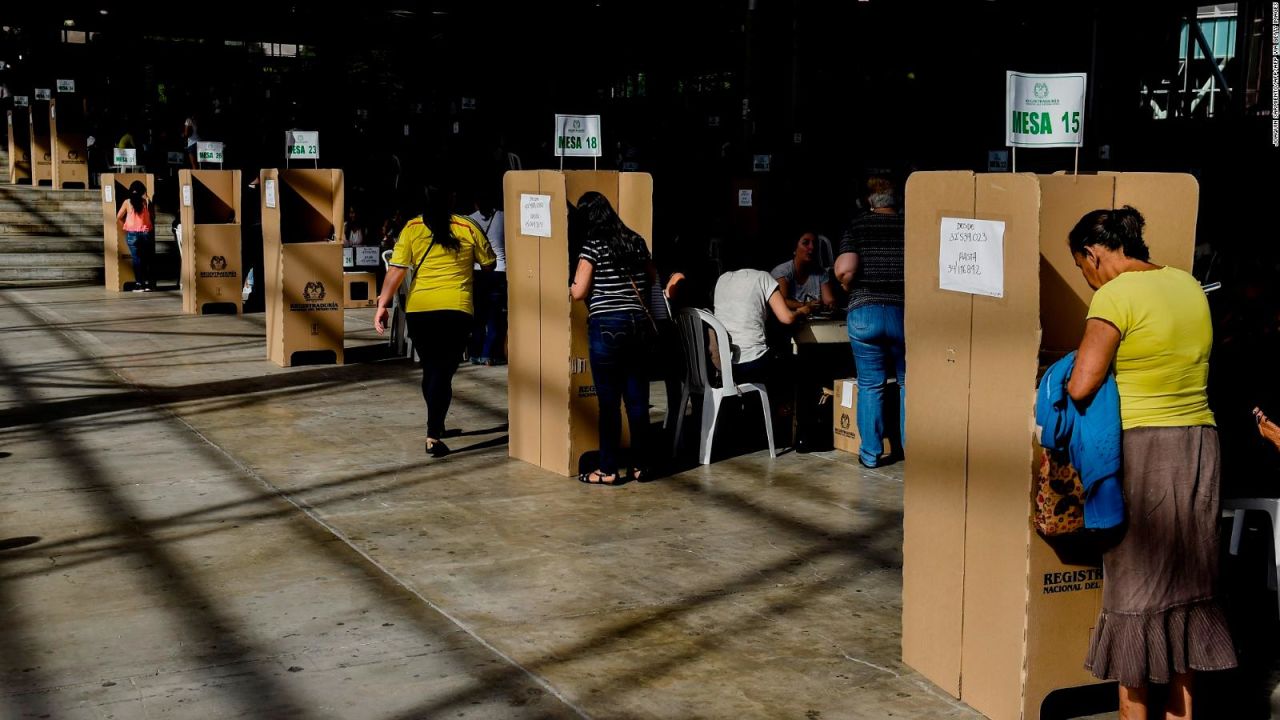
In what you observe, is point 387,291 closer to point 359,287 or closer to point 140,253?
point 359,287

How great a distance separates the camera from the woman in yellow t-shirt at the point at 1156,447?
147 inches

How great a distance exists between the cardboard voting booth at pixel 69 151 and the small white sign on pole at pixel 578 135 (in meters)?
17.6

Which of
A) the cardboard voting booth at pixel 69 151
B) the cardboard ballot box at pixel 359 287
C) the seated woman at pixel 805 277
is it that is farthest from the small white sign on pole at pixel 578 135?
the cardboard voting booth at pixel 69 151

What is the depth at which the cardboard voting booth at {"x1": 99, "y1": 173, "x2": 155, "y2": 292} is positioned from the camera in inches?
706

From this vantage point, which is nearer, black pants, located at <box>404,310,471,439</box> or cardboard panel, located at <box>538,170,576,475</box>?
cardboard panel, located at <box>538,170,576,475</box>

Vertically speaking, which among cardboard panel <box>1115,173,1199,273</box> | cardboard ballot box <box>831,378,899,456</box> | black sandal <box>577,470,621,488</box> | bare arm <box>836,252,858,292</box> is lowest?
black sandal <box>577,470,621,488</box>

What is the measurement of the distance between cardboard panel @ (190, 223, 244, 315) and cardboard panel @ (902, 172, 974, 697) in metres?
12.1

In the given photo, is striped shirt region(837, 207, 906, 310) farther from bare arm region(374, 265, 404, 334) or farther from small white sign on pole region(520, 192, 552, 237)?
bare arm region(374, 265, 404, 334)

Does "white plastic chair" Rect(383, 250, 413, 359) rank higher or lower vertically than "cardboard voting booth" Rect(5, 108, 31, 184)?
lower

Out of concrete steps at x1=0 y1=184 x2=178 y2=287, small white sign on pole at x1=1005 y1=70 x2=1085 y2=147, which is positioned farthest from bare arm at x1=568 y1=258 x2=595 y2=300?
concrete steps at x1=0 y1=184 x2=178 y2=287

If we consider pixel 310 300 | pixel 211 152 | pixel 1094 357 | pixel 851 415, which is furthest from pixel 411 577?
pixel 211 152

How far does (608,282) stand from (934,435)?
2863 mm

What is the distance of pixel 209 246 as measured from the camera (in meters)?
15.6

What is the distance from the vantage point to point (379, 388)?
10.5m
